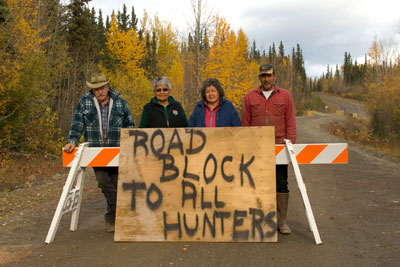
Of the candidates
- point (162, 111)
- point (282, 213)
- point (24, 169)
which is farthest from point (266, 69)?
point (24, 169)

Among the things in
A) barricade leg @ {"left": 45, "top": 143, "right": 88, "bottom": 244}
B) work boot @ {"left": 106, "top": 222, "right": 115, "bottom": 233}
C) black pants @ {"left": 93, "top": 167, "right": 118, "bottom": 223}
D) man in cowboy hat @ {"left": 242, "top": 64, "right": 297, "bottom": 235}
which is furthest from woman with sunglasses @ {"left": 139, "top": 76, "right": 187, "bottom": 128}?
work boot @ {"left": 106, "top": 222, "right": 115, "bottom": 233}

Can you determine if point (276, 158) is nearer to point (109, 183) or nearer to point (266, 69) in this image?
point (266, 69)

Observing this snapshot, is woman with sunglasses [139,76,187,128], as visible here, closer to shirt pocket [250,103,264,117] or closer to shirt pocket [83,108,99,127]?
shirt pocket [83,108,99,127]

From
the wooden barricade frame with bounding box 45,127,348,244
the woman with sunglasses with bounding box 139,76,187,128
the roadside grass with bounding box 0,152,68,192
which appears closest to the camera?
the wooden barricade frame with bounding box 45,127,348,244

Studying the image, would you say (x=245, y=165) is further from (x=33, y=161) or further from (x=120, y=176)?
(x=33, y=161)

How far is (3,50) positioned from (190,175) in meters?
10.1

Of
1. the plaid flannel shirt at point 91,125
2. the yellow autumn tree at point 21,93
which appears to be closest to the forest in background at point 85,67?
the yellow autumn tree at point 21,93

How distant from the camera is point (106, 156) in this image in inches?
185

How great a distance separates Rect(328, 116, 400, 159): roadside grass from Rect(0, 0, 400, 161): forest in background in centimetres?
77

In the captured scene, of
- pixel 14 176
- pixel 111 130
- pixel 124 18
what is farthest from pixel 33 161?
pixel 124 18

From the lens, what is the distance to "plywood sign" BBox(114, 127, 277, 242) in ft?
14.2

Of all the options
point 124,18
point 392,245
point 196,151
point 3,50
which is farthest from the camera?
point 124,18

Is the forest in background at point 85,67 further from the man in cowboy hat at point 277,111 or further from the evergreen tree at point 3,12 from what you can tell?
the man in cowboy hat at point 277,111

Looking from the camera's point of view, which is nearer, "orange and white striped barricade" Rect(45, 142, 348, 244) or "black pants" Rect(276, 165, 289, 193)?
"orange and white striped barricade" Rect(45, 142, 348, 244)
